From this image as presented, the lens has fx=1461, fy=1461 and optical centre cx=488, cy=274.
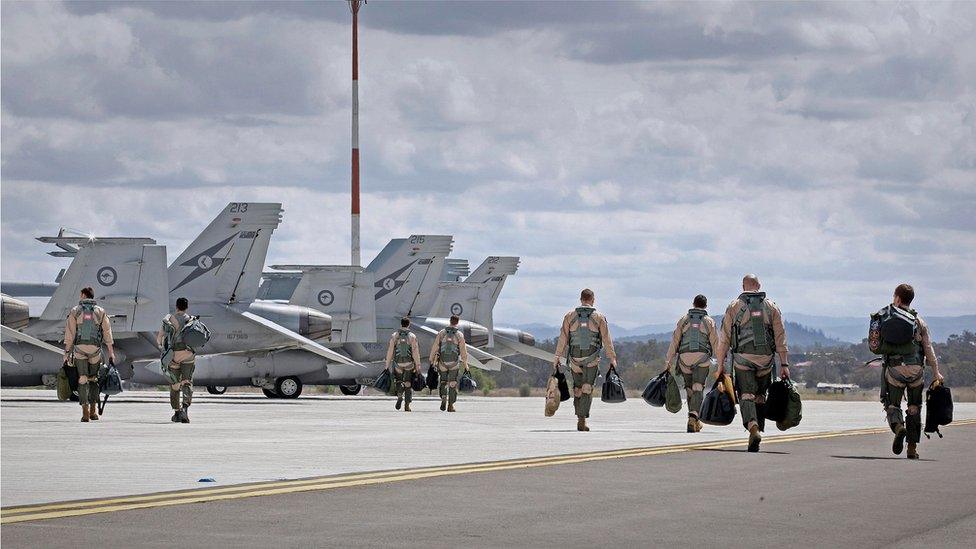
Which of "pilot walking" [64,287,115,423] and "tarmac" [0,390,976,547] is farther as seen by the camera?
"pilot walking" [64,287,115,423]

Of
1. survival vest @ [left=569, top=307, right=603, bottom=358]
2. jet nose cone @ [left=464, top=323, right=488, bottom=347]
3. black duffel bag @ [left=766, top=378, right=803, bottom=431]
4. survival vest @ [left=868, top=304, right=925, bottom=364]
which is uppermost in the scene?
jet nose cone @ [left=464, top=323, right=488, bottom=347]

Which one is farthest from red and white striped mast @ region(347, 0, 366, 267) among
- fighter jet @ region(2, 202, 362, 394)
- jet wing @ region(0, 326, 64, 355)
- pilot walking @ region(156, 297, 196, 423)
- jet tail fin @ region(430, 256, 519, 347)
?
pilot walking @ region(156, 297, 196, 423)

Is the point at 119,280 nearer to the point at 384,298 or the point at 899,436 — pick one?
the point at 384,298

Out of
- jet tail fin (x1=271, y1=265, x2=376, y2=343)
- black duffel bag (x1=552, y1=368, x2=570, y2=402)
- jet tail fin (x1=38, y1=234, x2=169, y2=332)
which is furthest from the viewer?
jet tail fin (x1=271, y1=265, x2=376, y2=343)

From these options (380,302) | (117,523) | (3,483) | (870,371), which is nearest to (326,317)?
(380,302)

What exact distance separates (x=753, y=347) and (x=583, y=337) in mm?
4259

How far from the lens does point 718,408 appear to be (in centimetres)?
1598

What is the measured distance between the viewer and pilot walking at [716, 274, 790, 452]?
1597 cm

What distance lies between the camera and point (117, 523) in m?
8.80

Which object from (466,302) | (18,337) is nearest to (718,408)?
(18,337)

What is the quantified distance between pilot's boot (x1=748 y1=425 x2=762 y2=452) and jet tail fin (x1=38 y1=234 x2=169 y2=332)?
69.8ft

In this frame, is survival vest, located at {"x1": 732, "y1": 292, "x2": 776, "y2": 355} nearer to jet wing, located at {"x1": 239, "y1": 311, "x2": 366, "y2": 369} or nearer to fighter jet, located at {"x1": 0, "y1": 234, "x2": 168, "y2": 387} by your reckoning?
fighter jet, located at {"x1": 0, "y1": 234, "x2": 168, "y2": 387}

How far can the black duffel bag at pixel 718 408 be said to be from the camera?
1595 cm

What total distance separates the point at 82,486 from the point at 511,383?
111156mm
